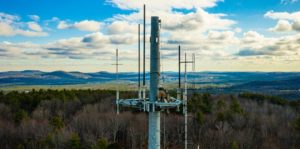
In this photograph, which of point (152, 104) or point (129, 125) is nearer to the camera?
point (152, 104)

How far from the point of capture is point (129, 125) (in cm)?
7650

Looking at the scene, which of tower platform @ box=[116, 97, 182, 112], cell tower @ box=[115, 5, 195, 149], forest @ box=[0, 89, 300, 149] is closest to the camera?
tower platform @ box=[116, 97, 182, 112]

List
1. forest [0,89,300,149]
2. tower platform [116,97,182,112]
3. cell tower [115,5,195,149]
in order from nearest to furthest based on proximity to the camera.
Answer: tower platform [116,97,182,112], cell tower [115,5,195,149], forest [0,89,300,149]

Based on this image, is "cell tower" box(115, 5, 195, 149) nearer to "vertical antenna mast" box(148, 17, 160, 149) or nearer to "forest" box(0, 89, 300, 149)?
"vertical antenna mast" box(148, 17, 160, 149)

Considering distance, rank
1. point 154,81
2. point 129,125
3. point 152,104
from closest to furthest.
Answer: point 152,104, point 154,81, point 129,125

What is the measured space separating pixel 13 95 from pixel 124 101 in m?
80.7

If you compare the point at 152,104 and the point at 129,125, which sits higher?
the point at 152,104

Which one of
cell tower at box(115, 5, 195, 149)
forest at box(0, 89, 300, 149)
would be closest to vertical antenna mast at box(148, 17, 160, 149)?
cell tower at box(115, 5, 195, 149)

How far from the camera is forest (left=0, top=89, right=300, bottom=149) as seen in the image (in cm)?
6512

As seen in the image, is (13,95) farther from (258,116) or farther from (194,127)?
(258,116)

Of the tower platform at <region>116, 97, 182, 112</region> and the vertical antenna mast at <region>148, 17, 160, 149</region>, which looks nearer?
the tower platform at <region>116, 97, 182, 112</region>

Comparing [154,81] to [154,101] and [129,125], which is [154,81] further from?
[129,125]

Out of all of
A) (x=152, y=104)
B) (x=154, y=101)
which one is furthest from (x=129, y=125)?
(x=152, y=104)

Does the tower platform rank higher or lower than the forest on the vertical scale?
higher
